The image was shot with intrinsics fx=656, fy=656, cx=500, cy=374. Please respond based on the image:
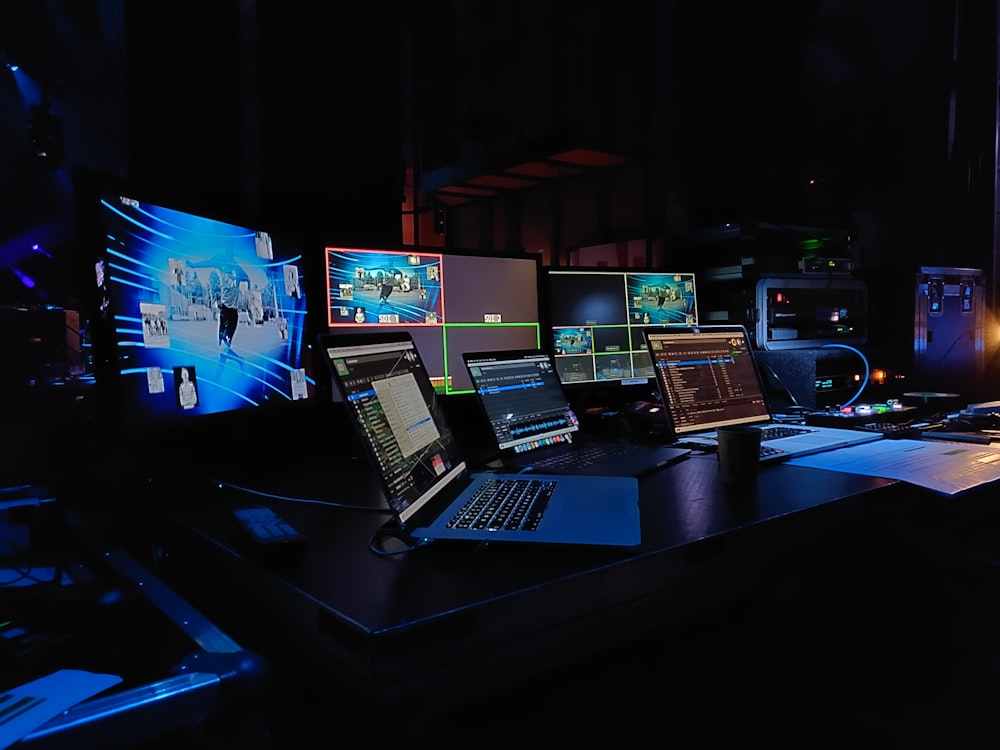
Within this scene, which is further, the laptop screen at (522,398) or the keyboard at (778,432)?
the keyboard at (778,432)

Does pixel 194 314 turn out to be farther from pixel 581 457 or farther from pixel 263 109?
pixel 263 109

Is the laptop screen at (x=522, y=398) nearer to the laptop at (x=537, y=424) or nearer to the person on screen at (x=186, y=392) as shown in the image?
the laptop at (x=537, y=424)

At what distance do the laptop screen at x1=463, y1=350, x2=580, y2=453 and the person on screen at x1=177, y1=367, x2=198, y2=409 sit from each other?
610 mm

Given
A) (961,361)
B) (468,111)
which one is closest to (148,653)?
(961,361)

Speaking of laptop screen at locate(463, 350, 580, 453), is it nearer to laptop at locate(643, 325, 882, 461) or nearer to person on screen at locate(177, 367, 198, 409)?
laptop at locate(643, 325, 882, 461)

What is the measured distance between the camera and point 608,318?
2.06m

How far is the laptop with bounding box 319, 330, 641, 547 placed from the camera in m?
0.89

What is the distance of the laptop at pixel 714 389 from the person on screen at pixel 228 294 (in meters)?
1.05

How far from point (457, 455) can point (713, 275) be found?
5.04ft

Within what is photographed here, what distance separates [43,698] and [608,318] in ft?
5.60

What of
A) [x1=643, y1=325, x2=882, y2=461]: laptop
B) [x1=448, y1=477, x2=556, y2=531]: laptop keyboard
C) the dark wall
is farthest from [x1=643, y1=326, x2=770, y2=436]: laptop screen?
the dark wall

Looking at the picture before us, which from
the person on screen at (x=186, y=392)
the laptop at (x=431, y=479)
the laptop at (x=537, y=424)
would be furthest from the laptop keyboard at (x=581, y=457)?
the person on screen at (x=186, y=392)

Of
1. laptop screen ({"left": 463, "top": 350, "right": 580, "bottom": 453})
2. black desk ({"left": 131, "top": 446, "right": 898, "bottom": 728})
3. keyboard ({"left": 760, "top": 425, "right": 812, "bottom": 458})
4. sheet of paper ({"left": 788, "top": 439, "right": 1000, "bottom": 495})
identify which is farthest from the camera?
keyboard ({"left": 760, "top": 425, "right": 812, "bottom": 458})

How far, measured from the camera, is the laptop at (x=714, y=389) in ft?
5.65
